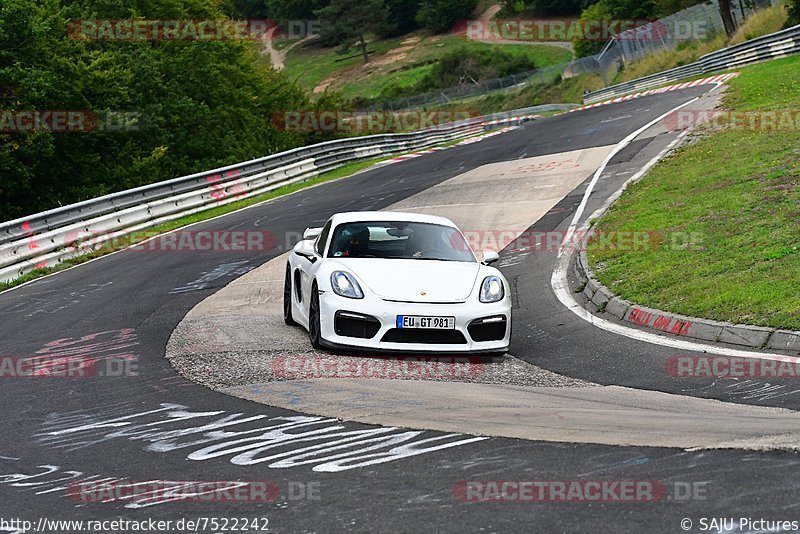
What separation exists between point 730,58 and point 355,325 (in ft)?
139

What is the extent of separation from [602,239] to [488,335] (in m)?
6.57

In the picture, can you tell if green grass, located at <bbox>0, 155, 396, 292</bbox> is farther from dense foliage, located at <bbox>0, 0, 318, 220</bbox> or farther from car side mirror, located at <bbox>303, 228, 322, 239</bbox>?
car side mirror, located at <bbox>303, 228, 322, 239</bbox>

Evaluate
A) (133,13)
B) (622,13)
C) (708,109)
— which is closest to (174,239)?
(708,109)

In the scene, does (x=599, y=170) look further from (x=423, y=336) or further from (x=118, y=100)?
(x=118, y=100)

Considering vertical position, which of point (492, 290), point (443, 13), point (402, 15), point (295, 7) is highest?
point (295, 7)

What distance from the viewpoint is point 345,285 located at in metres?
10.2

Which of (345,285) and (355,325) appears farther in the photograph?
(345,285)

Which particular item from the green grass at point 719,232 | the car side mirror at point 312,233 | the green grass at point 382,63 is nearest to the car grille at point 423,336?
the car side mirror at point 312,233

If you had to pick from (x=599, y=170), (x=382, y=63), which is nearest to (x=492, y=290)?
(x=599, y=170)

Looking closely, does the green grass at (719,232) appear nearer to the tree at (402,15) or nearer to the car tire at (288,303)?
the car tire at (288,303)

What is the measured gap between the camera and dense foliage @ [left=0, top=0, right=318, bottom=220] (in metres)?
30.5

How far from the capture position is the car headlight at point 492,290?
1035cm

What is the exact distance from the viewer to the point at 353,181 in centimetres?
3114

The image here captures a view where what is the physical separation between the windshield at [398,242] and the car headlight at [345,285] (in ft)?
2.35
